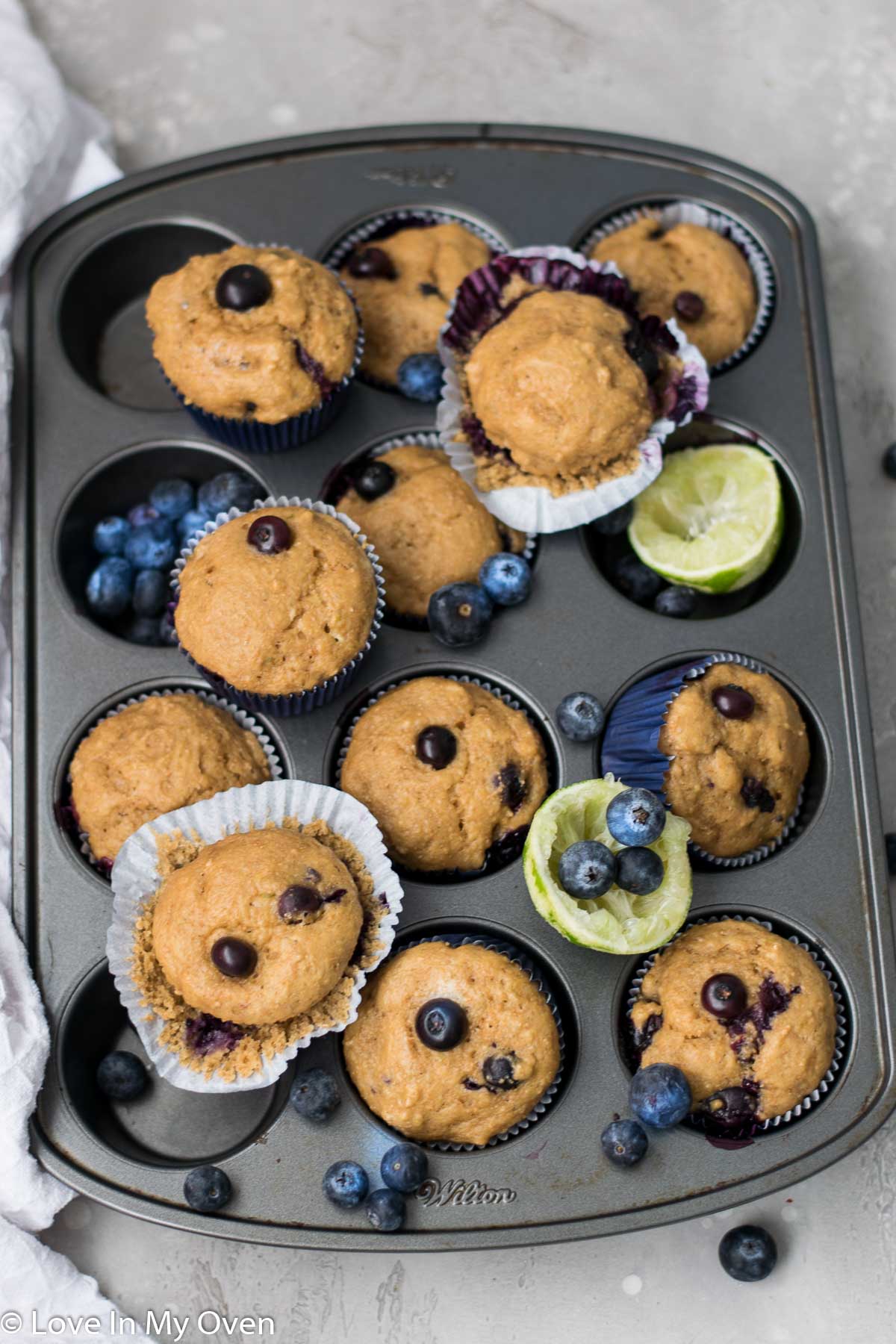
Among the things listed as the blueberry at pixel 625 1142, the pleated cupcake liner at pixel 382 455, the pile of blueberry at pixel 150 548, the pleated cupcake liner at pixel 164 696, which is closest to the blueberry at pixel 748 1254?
the blueberry at pixel 625 1142

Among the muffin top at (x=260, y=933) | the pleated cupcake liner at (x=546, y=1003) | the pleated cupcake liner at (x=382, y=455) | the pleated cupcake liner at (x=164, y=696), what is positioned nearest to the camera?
the muffin top at (x=260, y=933)

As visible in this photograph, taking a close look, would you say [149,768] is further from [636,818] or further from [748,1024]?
[748,1024]

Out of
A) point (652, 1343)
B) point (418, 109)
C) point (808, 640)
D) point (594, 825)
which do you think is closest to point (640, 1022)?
point (594, 825)

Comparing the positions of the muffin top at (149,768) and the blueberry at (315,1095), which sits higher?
the muffin top at (149,768)

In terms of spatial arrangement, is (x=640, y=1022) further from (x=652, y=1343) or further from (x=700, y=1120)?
(x=652, y=1343)

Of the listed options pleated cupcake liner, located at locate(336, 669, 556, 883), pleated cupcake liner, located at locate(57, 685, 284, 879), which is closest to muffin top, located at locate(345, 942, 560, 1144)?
pleated cupcake liner, located at locate(336, 669, 556, 883)

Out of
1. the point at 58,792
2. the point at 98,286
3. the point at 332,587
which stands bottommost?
the point at 58,792

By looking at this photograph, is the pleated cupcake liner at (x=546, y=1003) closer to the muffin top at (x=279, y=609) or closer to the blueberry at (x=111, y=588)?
the muffin top at (x=279, y=609)
